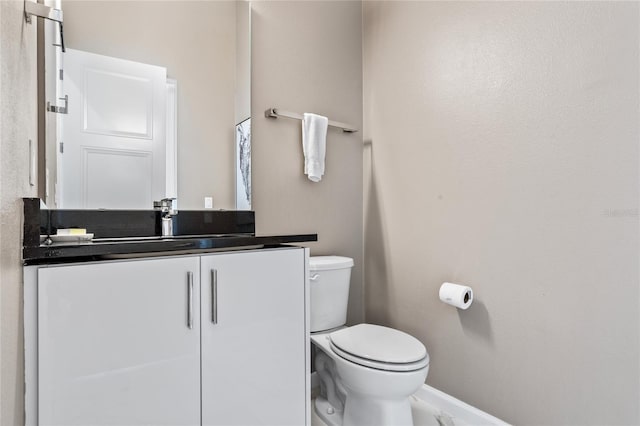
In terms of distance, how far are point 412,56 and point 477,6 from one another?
39cm

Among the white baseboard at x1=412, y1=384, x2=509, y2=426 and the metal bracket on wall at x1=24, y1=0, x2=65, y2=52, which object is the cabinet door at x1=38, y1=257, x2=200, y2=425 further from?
the white baseboard at x1=412, y1=384, x2=509, y2=426

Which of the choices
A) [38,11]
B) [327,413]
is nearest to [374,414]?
[327,413]

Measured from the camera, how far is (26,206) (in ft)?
2.64

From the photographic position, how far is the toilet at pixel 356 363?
4.25 feet

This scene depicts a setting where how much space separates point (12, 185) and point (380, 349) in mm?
1264

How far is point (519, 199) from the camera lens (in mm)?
1419

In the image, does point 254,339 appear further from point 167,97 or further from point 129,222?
point 167,97

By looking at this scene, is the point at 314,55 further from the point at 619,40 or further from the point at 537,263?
the point at 537,263

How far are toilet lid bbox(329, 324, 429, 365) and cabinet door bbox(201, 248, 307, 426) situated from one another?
240 millimetres

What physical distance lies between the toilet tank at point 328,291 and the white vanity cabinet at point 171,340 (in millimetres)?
418

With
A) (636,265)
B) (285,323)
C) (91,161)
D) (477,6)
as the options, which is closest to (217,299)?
(285,323)

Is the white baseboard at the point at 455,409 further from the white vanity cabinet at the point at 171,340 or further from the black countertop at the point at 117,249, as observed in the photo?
the black countertop at the point at 117,249

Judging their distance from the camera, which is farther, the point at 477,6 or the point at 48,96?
the point at 477,6

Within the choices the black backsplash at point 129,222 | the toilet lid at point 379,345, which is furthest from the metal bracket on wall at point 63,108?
the toilet lid at point 379,345
